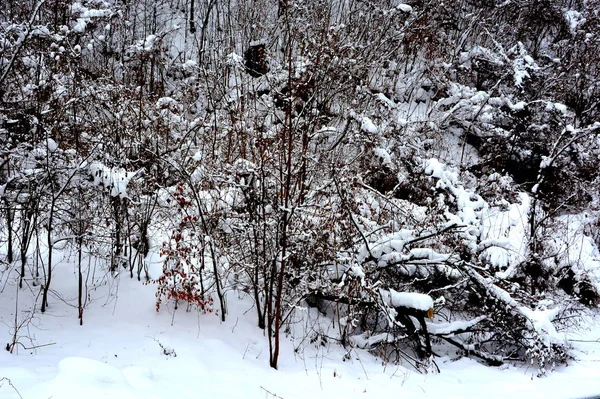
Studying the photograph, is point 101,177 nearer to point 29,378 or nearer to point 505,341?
point 29,378

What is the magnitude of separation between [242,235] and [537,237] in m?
5.78

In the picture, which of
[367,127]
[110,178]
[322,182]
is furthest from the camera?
[367,127]

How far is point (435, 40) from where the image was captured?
13711 mm

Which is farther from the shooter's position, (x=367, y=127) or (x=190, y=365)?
(x=367, y=127)

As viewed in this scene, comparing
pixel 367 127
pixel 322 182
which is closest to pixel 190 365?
pixel 322 182

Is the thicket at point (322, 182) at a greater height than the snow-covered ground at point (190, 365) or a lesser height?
greater

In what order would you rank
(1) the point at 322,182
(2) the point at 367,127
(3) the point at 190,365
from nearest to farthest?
(3) the point at 190,365, (1) the point at 322,182, (2) the point at 367,127

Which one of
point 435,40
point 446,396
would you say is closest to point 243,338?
point 446,396

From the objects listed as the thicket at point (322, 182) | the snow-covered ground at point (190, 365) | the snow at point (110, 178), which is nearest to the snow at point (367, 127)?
the thicket at point (322, 182)

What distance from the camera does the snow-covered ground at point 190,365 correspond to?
401 centimetres

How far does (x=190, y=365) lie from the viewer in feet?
16.5

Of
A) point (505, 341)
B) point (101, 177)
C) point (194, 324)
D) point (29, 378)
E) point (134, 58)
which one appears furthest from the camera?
point (134, 58)

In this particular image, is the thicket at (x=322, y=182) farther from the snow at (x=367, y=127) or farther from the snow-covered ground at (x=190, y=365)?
the snow-covered ground at (x=190, y=365)

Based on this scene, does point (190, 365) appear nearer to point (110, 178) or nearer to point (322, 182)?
point (110, 178)
